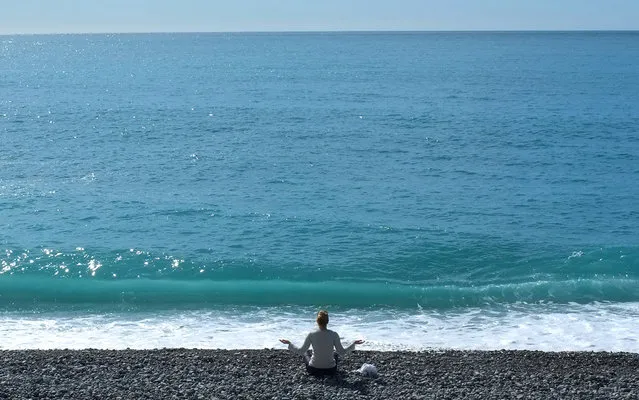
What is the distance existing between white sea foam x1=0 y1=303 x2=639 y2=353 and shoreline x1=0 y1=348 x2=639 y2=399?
6.79ft

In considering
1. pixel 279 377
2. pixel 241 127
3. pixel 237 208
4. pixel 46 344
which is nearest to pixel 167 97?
pixel 241 127

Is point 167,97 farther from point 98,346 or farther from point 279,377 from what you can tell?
point 279,377

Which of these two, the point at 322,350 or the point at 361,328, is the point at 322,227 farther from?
the point at 322,350

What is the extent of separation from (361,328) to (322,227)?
954 centimetres

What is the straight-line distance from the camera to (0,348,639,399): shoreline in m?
14.6

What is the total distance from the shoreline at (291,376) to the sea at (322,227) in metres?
2.40

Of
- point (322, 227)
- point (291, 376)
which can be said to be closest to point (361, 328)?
point (291, 376)

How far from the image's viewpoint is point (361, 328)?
21.0 meters

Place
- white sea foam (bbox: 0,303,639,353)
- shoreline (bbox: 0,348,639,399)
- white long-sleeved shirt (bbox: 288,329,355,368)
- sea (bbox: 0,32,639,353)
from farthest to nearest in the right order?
sea (bbox: 0,32,639,353), white sea foam (bbox: 0,303,639,353), white long-sleeved shirt (bbox: 288,329,355,368), shoreline (bbox: 0,348,639,399)

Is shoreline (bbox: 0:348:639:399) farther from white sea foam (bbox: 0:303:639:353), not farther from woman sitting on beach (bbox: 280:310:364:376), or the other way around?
white sea foam (bbox: 0:303:639:353)

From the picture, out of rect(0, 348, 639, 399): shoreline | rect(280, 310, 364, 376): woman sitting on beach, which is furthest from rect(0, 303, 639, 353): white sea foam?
rect(280, 310, 364, 376): woman sitting on beach

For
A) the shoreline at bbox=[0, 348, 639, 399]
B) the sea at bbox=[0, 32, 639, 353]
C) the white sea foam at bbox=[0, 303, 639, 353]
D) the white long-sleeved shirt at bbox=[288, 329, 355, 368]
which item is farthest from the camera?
the sea at bbox=[0, 32, 639, 353]

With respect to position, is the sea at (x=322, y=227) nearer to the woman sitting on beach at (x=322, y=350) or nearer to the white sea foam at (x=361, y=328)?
the white sea foam at (x=361, y=328)

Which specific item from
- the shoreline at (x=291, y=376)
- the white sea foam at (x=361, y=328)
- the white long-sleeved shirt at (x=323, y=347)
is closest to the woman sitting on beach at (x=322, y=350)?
the white long-sleeved shirt at (x=323, y=347)
